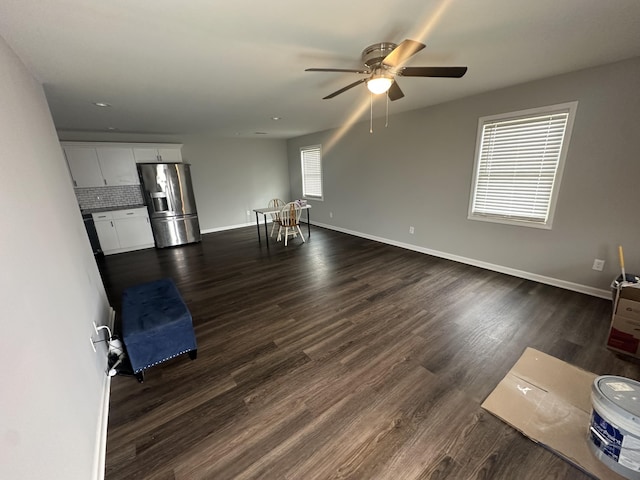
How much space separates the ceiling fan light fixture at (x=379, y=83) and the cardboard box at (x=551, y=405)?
245 cm

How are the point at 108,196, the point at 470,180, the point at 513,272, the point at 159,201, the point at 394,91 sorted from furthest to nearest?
the point at 159,201 < the point at 108,196 < the point at 470,180 < the point at 513,272 < the point at 394,91

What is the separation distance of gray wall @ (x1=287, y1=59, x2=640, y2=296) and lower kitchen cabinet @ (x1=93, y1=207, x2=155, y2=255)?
4.39 metres

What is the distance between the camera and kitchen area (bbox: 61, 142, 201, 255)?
499 centimetres

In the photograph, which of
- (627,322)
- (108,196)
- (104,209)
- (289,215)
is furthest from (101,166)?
(627,322)

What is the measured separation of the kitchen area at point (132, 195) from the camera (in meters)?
4.99

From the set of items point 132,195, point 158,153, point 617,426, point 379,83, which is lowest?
point 617,426

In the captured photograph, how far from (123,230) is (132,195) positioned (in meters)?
0.81

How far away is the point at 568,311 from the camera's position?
2686 millimetres

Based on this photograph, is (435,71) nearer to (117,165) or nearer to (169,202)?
(169,202)

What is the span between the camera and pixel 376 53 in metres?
1.98

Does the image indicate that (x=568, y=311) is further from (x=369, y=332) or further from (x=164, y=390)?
(x=164, y=390)

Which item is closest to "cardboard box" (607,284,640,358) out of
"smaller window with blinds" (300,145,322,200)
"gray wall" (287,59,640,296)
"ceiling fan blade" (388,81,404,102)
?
"gray wall" (287,59,640,296)

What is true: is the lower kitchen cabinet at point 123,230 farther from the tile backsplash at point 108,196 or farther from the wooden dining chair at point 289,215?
the wooden dining chair at point 289,215

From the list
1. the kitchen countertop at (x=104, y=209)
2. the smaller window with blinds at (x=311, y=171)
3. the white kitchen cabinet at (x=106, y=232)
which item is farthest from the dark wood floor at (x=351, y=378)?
the smaller window with blinds at (x=311, y=171)
